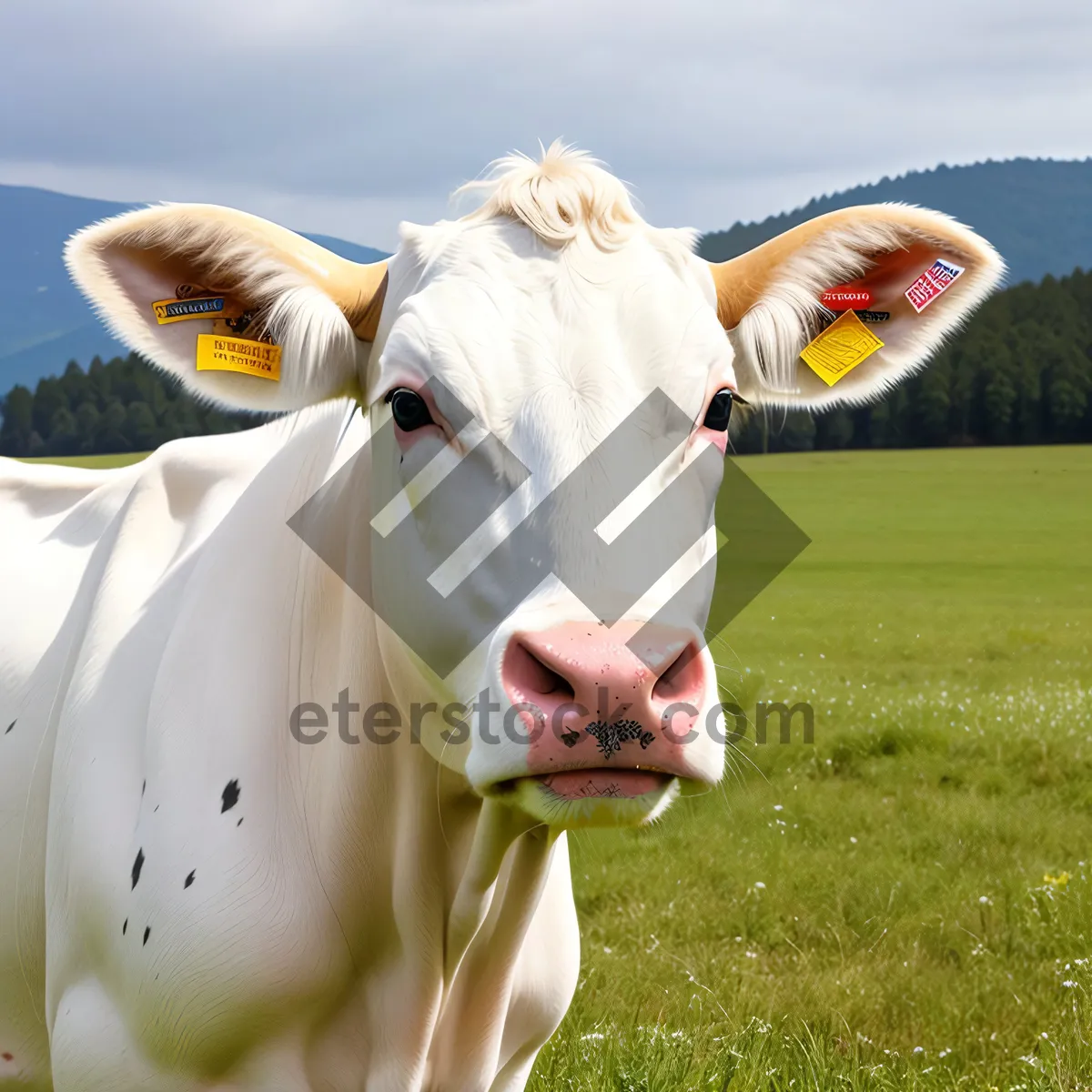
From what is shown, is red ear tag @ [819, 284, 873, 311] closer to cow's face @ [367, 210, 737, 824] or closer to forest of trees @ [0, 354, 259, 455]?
cow's face @ [367, 210, 737, 824]

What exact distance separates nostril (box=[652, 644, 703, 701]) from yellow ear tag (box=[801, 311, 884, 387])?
5.12ft

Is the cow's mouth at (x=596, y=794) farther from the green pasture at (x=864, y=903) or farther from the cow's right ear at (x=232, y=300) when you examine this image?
the cow's right ear at (x=232, y=300)

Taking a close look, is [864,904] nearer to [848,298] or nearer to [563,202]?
[848,298]

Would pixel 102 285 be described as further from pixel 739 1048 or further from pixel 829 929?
pixel 829 929

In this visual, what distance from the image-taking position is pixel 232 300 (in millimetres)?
3297

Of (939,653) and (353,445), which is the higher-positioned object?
(353,445)

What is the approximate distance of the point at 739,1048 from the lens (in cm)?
467

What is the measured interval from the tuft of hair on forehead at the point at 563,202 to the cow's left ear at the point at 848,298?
47 cm

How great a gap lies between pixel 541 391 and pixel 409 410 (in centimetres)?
40

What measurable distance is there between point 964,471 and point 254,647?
46.7 meters

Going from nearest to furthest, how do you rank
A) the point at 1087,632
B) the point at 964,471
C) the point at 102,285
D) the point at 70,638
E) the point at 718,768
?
the point at 718,768 < the point at 102,285 < the point at 70,638 < the point at 1087,632 < the point at 964,471

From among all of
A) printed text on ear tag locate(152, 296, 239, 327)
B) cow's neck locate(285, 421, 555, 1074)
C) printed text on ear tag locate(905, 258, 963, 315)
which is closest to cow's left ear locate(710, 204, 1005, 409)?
printed text on ear tag locate(905, 258, 963, 315)

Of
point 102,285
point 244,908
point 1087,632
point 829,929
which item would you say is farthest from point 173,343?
point 1087,632

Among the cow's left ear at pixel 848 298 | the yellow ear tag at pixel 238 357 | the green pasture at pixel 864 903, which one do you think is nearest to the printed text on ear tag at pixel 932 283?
the cow's left ear at pixel 848 298
